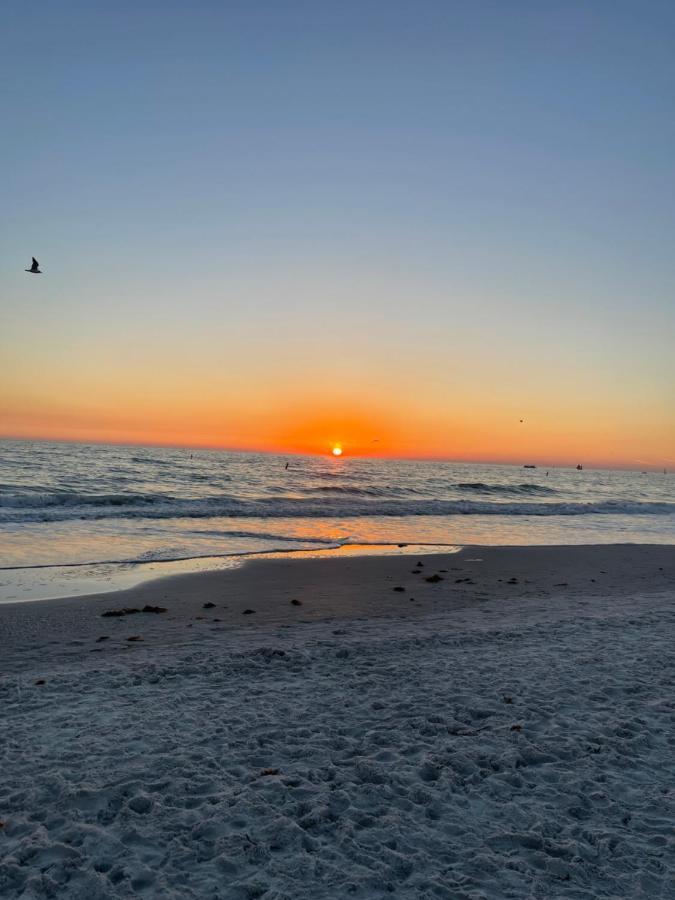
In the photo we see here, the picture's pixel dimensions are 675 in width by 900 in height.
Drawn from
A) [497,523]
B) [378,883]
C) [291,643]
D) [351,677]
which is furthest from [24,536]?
[497,523]

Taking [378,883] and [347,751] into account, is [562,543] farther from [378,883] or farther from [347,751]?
[378,883]

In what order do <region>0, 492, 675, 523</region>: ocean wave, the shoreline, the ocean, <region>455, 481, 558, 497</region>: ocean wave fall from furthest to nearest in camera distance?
1. <region>455, 481, 558, 497</region>: ocean wave
2. <region>0, 492, 675, 523</region>: ocean wave
3. the ocean
4. the shoreline

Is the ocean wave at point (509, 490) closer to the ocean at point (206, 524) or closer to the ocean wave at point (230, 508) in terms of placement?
the ocean at point (206, 524)

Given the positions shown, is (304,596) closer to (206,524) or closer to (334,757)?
(334,757)

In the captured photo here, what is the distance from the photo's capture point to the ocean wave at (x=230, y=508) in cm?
2709

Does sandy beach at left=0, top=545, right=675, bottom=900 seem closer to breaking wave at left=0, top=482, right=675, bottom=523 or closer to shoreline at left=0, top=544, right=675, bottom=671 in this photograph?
shoreline at left=0, top=544, right=675, bottom=671

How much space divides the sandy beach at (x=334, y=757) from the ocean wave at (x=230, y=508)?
18142mm

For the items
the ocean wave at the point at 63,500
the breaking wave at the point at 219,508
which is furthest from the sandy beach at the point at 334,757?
the ocean wave at the point at 63,500

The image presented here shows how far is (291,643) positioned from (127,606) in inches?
151

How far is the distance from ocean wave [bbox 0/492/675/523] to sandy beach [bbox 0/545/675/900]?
18142 mm

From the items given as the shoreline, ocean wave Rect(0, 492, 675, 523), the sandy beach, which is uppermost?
the sandy beach

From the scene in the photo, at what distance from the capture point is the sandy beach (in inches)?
142

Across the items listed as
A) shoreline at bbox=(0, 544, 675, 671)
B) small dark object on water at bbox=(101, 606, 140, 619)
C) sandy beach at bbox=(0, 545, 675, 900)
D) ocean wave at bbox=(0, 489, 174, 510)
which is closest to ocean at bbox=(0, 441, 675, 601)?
ocean wave at bbox=(0, 489, 174, 510)

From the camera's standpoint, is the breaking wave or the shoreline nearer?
the shoreline
